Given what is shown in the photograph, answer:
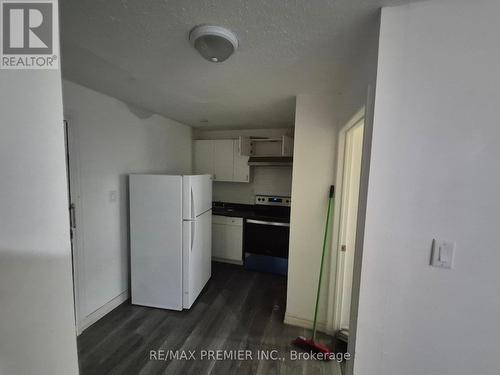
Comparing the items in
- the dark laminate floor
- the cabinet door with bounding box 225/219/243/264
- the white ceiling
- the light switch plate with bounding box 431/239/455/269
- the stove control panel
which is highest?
the white ceiling

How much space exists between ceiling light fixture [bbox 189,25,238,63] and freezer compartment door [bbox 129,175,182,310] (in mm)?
1374

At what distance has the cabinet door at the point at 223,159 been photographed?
11.9ft

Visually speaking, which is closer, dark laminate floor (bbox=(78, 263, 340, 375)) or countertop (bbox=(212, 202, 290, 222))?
dark laminate floor (bbox=(78, 263, 340, 375))

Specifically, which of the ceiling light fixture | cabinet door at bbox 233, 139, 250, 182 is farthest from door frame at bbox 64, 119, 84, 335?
cabinet door at bbox 233, 139, 250, 182

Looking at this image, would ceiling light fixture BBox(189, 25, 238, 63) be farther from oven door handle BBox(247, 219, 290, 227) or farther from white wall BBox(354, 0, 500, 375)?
oven door handle BBox(247, 219, 290, 227)

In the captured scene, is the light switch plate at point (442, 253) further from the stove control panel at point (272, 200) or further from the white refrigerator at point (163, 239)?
the stove control panel at point (272, 200)

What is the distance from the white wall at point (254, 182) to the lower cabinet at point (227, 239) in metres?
0.59

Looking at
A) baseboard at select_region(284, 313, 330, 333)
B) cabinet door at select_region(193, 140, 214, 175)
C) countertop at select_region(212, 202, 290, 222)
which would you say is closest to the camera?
baseboard at select_region(284, 313, 330, 333)

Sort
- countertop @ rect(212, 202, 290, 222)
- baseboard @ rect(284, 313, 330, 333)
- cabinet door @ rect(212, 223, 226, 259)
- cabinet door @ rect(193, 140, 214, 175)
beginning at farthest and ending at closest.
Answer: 1. cabinet door @ rect(193, 140, 214, 175)
2. cabinet door @ rect(212, 223, 226, 259)
3. countertop @ rect(212, 202, 290, 222)
4. baseboard @ rect(284, 313, 330, 333)

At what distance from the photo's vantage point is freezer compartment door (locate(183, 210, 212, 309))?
2312 mm

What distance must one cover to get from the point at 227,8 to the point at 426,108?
956mm

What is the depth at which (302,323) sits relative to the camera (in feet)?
7.05

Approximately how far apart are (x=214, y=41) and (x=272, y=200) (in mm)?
2832

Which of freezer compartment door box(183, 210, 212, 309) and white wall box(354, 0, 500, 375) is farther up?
white wall box(354, 0, 500, 375)
